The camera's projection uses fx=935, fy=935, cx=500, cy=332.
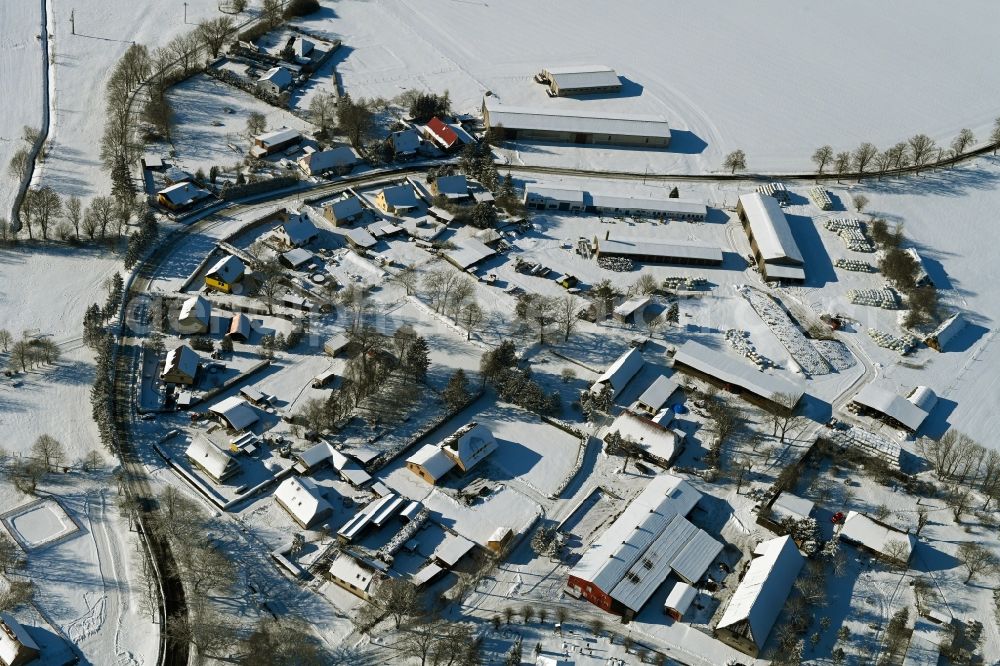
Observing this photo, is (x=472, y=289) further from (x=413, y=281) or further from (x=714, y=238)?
(x=714, y=238)

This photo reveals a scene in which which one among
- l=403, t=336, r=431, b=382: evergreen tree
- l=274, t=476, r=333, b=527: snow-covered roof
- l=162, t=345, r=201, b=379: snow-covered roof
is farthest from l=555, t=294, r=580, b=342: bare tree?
l=162, t=345, r=201, b=379: snow-covered roof

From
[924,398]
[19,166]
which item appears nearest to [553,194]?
[924,398]

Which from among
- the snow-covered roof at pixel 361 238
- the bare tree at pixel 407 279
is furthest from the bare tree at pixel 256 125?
the bare tree at pixel 407 279

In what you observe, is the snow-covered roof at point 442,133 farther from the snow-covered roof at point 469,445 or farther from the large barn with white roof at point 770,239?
the snow-covered roof at point 469,445

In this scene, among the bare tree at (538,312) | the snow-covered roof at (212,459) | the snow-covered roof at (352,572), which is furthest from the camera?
the bare tree at (538,312)

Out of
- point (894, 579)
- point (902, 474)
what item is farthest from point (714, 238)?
point (894, 579)

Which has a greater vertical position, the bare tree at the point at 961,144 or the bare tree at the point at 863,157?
the bare tree at the point at 961,144
